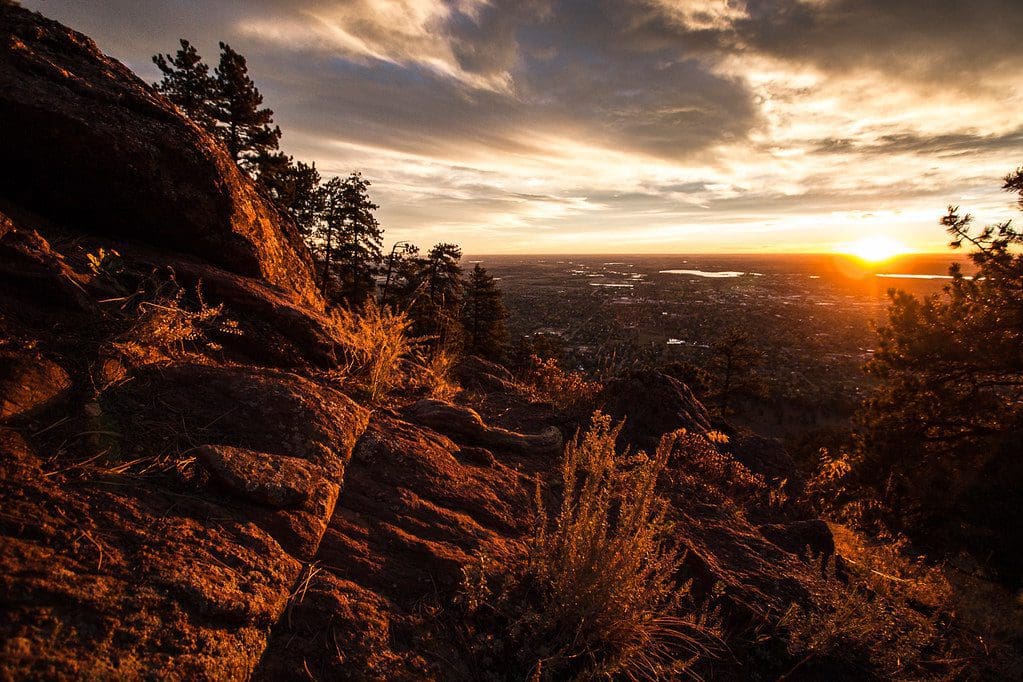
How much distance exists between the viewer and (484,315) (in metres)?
34.2

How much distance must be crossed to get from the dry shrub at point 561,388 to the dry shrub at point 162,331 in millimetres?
4065

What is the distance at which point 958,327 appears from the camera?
8234mm

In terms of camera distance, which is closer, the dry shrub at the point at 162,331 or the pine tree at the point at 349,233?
the dry shrub at the point at 162,331

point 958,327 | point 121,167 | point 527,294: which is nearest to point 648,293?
point 527,294

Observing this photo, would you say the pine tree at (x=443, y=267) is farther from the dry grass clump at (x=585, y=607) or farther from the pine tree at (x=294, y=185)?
the dry grass clump at (x=585, y=607)

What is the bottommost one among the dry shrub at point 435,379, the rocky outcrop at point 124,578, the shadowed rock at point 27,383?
the dry shrub at point 435,379

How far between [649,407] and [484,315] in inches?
1116

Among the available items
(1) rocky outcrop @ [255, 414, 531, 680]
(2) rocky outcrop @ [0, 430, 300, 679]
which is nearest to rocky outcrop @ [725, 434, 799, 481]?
(1) rocky outcrop @ [255, 414, 531, 680]

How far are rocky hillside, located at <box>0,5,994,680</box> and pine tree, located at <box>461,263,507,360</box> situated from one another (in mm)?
28588

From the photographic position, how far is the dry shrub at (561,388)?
6.05 meters

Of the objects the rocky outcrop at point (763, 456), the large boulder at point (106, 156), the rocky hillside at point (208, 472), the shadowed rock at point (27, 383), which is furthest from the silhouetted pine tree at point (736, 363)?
the shadowed rock at point (27, 383)

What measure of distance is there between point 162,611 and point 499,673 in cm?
122

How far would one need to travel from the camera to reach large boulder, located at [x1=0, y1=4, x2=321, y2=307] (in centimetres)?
330

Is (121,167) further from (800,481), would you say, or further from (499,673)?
(800,481)
